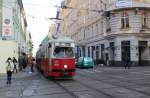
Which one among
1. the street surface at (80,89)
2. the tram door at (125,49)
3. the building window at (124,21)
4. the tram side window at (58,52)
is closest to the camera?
the street surface at (80,89)

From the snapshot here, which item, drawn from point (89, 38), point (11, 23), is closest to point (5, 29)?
point (11, 23)

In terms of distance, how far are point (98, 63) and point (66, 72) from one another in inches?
1553

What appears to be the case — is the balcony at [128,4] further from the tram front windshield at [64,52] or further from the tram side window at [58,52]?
the tram side window at [58,52]

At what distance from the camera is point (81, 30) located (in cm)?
8306

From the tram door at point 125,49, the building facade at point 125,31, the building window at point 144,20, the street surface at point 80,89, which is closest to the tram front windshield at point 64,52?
the street surface at point 80,89

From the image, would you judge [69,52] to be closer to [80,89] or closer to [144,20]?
[80,89]

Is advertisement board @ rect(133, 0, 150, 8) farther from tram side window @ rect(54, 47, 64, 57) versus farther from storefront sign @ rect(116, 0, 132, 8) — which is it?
tram side window @ rect(54, 47, 64, 57)

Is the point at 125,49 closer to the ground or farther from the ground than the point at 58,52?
farther from the ground

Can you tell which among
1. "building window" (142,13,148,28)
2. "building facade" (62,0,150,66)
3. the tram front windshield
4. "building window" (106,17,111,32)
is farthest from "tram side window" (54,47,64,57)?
"building window" (106,17,111,32)

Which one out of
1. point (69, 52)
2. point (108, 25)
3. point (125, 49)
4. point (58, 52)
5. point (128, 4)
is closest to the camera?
point (58, 52)

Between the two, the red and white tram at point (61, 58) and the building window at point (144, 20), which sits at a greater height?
the building window at point (144, 20)

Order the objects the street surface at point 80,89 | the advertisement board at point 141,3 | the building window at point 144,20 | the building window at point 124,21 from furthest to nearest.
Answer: the building window at point 144,20
the building window at point 124,21
the advertisement board at point 141,3
the street surface at point 80,89

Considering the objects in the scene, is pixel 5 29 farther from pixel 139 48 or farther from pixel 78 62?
pixel 139 48

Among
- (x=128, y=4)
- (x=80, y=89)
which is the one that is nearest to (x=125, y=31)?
(x=128, y=4)
